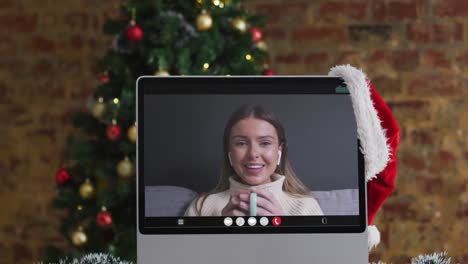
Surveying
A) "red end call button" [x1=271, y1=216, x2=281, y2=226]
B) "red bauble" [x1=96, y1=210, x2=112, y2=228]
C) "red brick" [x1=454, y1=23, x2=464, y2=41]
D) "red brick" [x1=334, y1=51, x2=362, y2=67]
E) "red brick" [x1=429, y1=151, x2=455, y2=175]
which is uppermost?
"red brick" [x1=454, y1=23, x2=464, y2=41]

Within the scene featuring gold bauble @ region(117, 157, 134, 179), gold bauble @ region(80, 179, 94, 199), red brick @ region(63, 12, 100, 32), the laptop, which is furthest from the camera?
red brick @ region(63, 12, 100, 32)

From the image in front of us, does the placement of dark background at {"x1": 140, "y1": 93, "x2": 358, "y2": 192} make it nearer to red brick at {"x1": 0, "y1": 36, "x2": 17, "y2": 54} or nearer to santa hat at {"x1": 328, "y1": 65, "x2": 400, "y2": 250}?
santa hat at {"x1": 328, "y1": 65, "x2": 400, "y2": 250}

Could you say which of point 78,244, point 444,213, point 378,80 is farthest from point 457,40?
point 78,244

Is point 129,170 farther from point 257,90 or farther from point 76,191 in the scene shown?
point 257,90

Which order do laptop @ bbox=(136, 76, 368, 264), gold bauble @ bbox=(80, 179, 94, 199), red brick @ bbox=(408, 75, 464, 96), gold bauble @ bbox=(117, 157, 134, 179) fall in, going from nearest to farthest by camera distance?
laptop @ bbox=(136, 76, 368, 264)
gold bauble @ bbox=(117, 157, 134, 179)
gold bauble @ bbox=(80, 179, 94, 199)
red brick @ bbox=(408, 75, 464, 96)

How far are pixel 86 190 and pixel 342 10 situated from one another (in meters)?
1.39

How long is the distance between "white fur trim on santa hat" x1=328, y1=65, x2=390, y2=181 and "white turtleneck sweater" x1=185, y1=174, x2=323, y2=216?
11 centimetres

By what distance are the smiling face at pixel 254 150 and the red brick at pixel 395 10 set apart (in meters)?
2.17

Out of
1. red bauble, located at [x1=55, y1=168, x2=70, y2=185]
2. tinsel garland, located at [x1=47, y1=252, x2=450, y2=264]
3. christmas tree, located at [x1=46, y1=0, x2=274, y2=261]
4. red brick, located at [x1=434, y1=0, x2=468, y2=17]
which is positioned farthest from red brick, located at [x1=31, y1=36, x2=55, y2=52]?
tinsel garland, located at [x1=47, y1=252, x2=450, y2=264]

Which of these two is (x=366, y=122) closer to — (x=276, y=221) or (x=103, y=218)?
(x=276, y=221)

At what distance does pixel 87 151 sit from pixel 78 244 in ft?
1.11

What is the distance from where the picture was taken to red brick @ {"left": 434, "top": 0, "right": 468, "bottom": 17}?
3.35 meters

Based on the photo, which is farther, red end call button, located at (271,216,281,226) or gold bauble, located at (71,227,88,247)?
gold bauble, located at (71,227,88,247)

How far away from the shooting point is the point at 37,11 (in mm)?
3506
